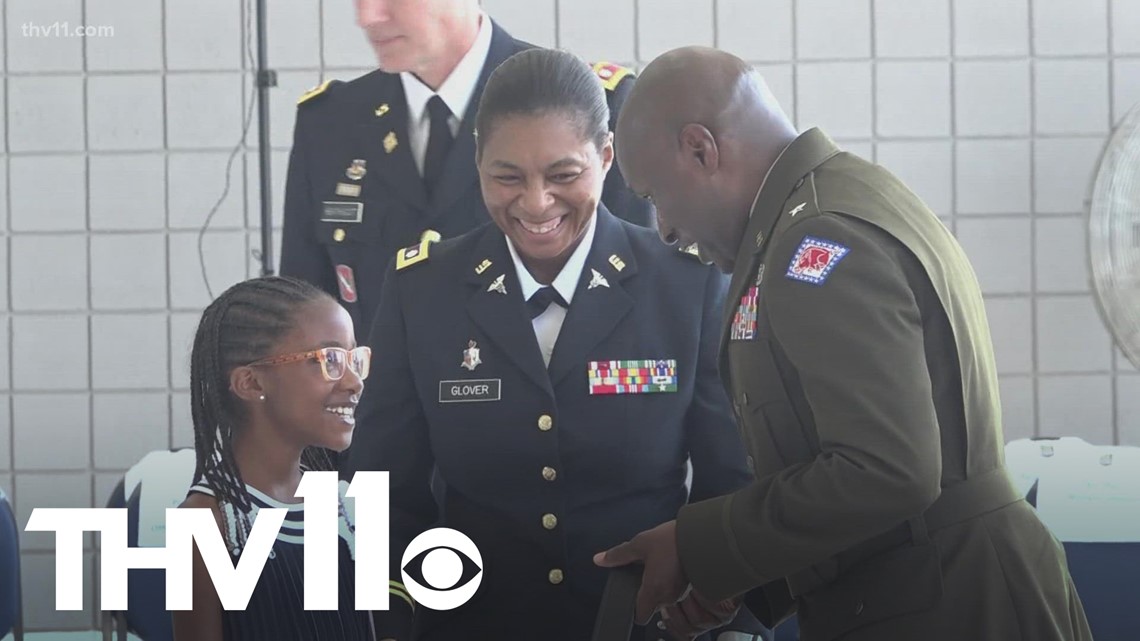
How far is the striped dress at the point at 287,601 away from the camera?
80.3 inches

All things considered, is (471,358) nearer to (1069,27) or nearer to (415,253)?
(415,253)

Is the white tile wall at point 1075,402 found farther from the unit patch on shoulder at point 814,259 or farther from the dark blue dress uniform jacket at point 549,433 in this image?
the unit patch on shoulder at point 814,259

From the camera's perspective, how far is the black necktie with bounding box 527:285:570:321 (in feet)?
7.25

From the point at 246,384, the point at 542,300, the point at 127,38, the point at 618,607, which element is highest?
the point at 127,38

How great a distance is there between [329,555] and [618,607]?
2.51ft

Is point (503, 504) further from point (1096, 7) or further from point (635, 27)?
point (1096, 7)

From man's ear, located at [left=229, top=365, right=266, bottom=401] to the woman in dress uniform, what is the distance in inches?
7.3

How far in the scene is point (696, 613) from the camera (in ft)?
5.37

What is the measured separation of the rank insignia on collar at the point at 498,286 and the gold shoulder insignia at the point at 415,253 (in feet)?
0.46

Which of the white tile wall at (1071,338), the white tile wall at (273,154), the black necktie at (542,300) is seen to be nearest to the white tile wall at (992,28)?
the white tile wall at (273,154)

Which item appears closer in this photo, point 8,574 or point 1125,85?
point 8,574

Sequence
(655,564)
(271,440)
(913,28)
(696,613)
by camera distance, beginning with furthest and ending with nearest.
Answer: (913,28) < (271,440) < (696,613) < (655,564)

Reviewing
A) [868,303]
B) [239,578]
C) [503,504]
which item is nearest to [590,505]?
[503,504]

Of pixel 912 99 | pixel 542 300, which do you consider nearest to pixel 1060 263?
pixel 912 99
